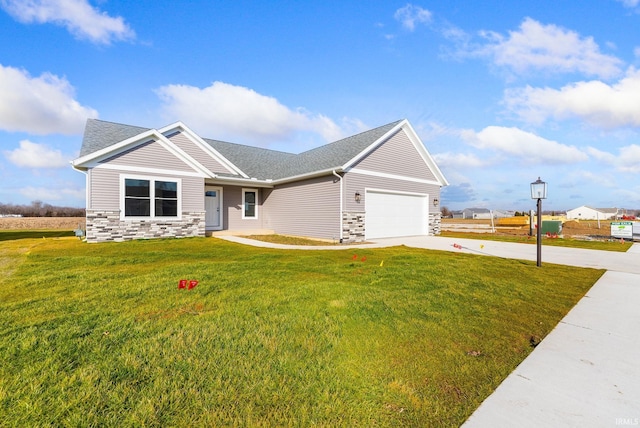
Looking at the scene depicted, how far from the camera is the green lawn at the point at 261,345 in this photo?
1.93m

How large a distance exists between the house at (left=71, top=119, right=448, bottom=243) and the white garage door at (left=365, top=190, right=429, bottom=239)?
0.05 m

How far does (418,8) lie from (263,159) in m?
11.7

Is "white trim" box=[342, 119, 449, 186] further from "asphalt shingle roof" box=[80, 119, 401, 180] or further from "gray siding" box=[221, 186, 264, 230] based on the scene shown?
"gray siding" box=[221, 186, 264, 230]

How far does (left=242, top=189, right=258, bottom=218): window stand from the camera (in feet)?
52.5

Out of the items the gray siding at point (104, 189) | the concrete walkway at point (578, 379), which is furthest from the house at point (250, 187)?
the concrete walkway at point (578, 379)

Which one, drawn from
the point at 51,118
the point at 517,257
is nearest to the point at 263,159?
the point at 517,257

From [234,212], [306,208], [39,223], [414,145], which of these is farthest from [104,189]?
[39,223]

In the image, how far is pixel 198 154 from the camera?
14719 millimetres

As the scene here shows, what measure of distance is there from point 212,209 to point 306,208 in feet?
16.7

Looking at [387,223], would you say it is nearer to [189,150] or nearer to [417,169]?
[417,169]

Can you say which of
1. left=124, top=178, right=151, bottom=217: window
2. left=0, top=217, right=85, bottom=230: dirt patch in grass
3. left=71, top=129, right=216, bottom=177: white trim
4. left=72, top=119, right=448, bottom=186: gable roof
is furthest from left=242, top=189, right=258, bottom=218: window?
left=0, top=217, right=85, bottom=230: dirt patch in grass

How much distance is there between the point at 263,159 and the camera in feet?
60.8

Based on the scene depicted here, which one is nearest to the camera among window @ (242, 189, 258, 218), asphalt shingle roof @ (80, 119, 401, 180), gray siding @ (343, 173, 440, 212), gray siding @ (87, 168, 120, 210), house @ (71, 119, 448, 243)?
gray siding @ (87, 168, 120, 210)

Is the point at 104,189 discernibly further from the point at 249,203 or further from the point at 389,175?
the point at 389,175
